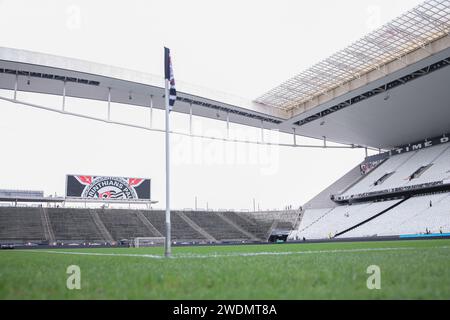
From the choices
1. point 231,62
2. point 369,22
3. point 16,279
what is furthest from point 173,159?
point 16,279

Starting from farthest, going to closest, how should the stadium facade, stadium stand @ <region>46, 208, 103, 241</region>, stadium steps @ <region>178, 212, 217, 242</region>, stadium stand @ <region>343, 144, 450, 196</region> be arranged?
stadium steps @ <region>178, 212, 217, 242</region> → stadium stand @ <region>343, 144, 450, 196</region> → stadium stand @ <region>46, 208, 103, 241</region> → the stadium facade

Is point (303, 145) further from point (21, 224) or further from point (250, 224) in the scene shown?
point (21, 224)

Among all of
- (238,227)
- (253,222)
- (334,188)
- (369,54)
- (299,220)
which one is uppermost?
(369,54)

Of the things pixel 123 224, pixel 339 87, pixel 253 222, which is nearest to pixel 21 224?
pixel 123 224

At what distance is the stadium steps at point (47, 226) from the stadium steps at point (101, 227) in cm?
571

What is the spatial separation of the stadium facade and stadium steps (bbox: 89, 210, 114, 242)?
0.23 meters

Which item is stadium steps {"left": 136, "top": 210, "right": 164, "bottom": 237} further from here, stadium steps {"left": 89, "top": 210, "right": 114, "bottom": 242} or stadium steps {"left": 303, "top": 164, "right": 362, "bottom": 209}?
stadium steps {"left": 303, "top": 164, "right": 362, "bottom": 209}

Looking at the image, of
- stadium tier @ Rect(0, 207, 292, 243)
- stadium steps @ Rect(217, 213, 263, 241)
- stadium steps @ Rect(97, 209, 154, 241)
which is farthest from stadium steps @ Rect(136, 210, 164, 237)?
stadium steps @ Rect(217, 213, 263, 241)

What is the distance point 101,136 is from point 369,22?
1297 inches

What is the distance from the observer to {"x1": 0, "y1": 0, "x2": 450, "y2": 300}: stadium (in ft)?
112

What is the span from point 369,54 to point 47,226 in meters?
41.2

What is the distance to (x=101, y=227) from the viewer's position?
52.4 metres

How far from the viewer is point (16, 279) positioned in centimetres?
657
